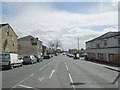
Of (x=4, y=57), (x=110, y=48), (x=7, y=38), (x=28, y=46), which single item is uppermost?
(x=7, y=38)

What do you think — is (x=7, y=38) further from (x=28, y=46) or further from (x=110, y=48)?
(x=28, y=46)

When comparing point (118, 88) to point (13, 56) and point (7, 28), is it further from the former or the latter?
point (7, 28)

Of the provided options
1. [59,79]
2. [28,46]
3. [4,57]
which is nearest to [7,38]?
[4,57]

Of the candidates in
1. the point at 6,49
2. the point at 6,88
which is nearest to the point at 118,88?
the point at 6,88

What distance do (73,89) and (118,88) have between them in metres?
2.57

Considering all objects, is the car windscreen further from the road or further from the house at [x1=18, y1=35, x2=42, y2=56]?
the house at [x1=18, y1=35, x2=42, y2=56]

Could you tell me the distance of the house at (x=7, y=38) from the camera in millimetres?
61125

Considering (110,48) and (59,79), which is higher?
(110,48)

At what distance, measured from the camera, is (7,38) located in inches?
2581

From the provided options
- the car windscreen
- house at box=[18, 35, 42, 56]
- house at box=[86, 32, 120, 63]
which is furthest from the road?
house at box=[18, 35, 42, 56]

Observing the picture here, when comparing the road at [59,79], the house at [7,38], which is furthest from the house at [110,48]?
the house at [7,38]

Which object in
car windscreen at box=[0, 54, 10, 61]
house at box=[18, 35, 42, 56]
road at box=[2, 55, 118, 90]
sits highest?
house at box=[18, 35, 42, 56]

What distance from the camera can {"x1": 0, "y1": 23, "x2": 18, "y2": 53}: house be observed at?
61.1 meters

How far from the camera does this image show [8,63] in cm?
3158
